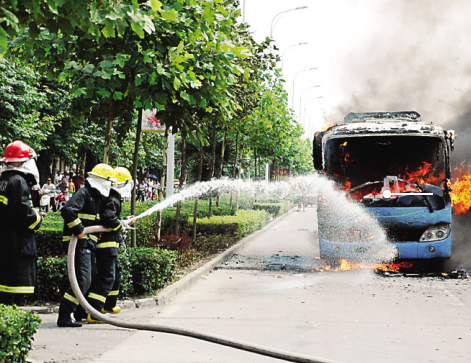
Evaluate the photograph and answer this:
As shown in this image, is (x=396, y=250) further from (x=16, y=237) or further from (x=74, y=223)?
(x=16, y=237)

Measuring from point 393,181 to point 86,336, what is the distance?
6701 millimetres

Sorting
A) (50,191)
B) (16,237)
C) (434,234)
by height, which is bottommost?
(16,237)

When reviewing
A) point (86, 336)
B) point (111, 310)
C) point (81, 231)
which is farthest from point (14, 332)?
point (111, 310)

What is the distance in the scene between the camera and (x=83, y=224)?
22.7ft

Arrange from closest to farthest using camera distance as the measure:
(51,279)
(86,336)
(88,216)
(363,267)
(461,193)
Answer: (86,336)
(88,216)
(51,279)
(363,267)
(461,193)

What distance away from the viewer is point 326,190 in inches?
452

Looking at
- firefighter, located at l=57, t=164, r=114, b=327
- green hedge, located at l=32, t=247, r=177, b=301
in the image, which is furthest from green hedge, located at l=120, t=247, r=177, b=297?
firefighter, located at l=57, t=164, r=114, b=327

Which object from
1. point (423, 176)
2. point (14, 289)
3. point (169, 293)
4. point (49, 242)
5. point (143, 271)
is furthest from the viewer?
point (423, 176)

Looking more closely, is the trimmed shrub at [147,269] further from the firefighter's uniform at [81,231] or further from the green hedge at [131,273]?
the firefighter's uniform at [81,231]

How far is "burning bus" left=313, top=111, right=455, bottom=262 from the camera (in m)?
10.9

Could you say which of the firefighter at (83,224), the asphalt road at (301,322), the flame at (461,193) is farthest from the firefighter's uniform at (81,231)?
the flame at (461,193)

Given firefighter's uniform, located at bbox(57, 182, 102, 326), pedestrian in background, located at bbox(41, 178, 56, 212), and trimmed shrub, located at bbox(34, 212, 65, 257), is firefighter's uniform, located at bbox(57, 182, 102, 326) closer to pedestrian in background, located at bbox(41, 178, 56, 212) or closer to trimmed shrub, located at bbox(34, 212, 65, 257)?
trimmed shrub, located at bbox(34, 212, 65, 257)

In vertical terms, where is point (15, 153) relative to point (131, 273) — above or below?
above

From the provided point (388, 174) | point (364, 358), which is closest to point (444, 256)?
point (388, 174)
